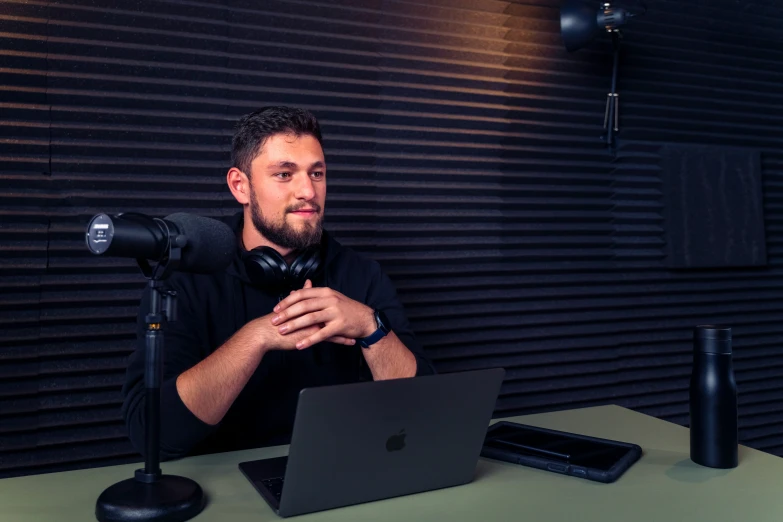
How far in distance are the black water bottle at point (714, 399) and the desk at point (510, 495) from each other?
0.04 meters

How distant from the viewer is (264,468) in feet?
4.62

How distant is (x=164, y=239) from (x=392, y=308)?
3.64ft

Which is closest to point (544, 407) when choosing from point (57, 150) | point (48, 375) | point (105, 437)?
point (105, 437)

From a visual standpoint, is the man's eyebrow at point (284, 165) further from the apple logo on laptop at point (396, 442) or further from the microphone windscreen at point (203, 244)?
the apple logo on laptop at point (396, 442)

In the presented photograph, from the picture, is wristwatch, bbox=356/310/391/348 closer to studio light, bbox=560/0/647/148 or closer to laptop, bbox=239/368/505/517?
laptop, bbox=239/368/505/517

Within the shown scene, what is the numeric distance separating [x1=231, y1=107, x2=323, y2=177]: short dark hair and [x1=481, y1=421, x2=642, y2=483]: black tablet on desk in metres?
1.07

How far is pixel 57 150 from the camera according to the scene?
2227 mm

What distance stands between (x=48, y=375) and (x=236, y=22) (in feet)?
4.68

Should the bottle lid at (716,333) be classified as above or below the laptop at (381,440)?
above

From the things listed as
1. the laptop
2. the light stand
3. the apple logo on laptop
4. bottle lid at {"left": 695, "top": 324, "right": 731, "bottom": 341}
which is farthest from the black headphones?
the light stand

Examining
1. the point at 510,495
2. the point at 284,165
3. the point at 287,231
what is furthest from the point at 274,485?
the point at 284,165

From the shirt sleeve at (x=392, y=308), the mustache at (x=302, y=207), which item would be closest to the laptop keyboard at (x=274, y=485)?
the shirt sleeve at (x=392, y=308)

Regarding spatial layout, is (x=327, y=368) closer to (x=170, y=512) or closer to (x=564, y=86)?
(x=170, y=512)

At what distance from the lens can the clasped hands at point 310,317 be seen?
1.52 metres
